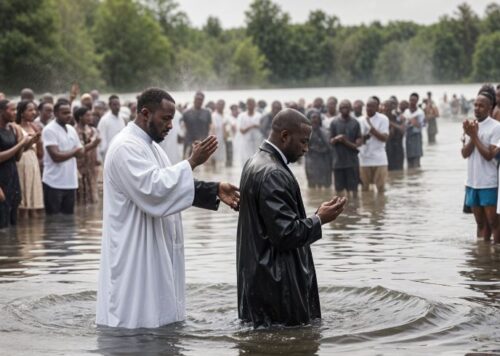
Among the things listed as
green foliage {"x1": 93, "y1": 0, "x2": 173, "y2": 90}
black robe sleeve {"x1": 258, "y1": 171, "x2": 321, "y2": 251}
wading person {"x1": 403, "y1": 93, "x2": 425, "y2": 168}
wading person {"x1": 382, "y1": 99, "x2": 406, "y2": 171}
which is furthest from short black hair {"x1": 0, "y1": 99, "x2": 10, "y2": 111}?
green foliage {"x1": 93, "y1": 0, "x2": 173, "y2": 90}

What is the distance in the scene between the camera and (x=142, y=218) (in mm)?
9453

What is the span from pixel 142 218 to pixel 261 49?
13421cm

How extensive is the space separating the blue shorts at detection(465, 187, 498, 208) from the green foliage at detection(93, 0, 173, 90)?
361 ft

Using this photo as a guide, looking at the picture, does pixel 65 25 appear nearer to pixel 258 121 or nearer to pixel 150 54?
pixel 150 54

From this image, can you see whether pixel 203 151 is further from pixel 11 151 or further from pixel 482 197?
pixel 11 151

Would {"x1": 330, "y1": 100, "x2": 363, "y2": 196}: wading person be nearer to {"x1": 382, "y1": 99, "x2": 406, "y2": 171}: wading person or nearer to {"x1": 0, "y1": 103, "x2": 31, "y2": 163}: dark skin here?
{"x1": 382, "y1": 99, "x2": 406, "y2": 171}: wading person

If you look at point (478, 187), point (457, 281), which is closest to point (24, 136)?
point (478, 187)

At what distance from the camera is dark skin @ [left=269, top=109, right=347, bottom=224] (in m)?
9.05

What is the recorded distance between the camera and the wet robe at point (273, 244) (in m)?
8.93

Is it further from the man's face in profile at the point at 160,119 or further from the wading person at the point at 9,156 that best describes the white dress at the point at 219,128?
the man's face in profile at the point at 160,119

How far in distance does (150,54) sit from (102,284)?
11744 centimetres

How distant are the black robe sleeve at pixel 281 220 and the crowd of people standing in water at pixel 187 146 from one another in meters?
5.48

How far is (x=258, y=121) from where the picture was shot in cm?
2973

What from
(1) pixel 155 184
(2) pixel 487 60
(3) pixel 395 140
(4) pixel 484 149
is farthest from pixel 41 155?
(2) pixel 487 60
